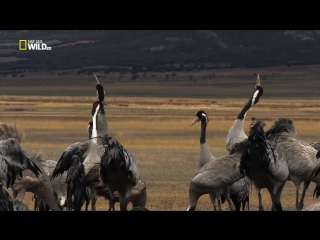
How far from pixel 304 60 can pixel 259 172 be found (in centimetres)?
9356

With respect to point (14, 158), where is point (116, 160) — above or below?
below

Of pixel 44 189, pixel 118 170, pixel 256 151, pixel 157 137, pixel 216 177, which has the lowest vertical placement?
pixel 157 137

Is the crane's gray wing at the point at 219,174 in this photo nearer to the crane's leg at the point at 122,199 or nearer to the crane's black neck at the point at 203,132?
the crane's leg at the point at 122,199

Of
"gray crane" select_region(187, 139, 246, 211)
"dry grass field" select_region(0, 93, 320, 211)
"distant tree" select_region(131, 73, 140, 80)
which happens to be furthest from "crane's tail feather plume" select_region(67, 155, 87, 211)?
"distant tree" select_region(131, 73, 140, 80)

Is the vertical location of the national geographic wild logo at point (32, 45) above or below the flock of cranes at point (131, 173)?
below

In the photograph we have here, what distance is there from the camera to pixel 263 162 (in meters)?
10.0

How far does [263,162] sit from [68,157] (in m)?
2.12

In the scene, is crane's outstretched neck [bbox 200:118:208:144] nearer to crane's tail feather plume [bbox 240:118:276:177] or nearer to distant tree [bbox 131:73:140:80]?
crane's tail feather plume [bbox 240:118:276:177]

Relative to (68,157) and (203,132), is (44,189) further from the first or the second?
(203,132)

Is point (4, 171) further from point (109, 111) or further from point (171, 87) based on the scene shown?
point (171, 87)

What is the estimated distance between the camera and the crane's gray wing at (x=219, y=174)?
10281 mm

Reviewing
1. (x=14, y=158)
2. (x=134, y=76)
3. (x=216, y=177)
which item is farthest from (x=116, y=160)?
(x=134, y=76)

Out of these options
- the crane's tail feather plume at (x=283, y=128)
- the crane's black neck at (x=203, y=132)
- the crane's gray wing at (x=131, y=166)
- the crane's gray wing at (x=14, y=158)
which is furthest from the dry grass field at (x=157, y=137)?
the crane's gray wing at (x=14, y=158)

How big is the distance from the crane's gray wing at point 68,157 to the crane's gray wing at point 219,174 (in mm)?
1345
